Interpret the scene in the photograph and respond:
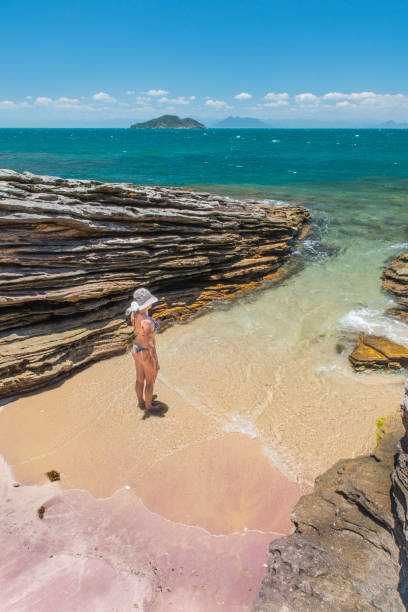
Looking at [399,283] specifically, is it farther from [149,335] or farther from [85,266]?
[85,266]

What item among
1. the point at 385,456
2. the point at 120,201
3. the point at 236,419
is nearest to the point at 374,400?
the point at 385,456

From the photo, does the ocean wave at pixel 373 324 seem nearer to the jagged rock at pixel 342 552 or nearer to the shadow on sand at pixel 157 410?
the jagged rock at pixel 342 552

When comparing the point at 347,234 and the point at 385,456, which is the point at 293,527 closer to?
the point at 385,456

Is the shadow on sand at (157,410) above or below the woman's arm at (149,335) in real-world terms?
below

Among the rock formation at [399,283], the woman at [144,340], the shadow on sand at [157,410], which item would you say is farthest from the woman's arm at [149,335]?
the rock formation at [399,283]

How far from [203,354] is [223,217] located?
570 centimetres

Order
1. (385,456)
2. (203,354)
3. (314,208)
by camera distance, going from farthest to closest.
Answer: (314,208), (203,354), (385,456)

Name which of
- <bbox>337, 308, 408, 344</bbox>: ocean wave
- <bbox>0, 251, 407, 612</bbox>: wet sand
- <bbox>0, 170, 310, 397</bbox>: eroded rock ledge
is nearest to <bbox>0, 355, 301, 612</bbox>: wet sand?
<bbox>0, 251, 407, 612</bbox>: wet sand

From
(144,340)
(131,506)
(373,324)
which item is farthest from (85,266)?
(373,324)

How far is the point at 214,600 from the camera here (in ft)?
13.5

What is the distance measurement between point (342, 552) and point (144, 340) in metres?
4.06

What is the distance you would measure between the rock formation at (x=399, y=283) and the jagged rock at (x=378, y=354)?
223cm

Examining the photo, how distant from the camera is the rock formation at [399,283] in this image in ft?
37.2

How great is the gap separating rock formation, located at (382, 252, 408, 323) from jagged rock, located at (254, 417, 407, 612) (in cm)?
702
